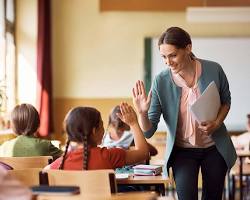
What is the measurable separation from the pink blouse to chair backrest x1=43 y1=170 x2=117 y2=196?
0.64 m

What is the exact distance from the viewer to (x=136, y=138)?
9.54 feet

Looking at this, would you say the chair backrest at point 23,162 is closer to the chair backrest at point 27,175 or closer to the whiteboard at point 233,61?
the chair backrest at point 27,175

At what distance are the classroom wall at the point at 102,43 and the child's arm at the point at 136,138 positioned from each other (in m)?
4.62

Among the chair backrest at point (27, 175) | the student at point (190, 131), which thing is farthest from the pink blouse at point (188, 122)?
the chair backrest at point (27, 175)

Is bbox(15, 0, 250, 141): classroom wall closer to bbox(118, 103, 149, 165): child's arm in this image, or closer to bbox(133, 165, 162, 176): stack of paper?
bbox(133, 165, 162, 176): stack of paper

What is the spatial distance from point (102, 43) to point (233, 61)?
1.94 m

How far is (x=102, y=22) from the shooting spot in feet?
24.7

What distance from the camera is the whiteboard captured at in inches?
293

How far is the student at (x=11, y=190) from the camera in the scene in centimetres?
188

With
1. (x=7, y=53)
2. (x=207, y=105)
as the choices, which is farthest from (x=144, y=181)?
(x=7, y=53)

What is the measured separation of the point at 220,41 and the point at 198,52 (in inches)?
14.2

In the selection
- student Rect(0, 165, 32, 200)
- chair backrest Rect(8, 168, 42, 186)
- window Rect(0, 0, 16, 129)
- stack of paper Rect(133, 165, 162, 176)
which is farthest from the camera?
window Rect(0, 0, 16, 129)

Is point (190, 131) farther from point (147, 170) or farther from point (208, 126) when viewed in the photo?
point (147, 170)

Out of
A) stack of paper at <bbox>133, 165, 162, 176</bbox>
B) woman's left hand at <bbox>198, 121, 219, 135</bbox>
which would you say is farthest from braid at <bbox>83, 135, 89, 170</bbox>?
woman's left hand at <bbox>198, 121, 219, 135</bbox>
